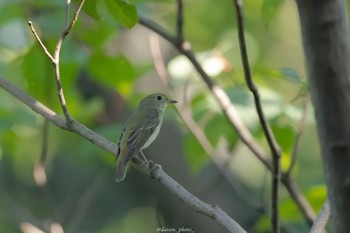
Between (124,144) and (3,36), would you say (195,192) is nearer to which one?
(124,144)

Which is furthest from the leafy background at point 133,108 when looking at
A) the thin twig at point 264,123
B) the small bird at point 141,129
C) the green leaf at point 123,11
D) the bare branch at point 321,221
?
the bare branch at point 321,221

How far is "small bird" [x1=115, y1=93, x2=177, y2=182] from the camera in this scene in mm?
3689

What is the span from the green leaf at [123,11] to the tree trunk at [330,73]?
1.25 m

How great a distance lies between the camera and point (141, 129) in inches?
168

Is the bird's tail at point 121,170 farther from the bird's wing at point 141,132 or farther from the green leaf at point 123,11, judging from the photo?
the green leaf at point 123,11

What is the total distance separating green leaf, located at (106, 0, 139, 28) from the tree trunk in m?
1.25

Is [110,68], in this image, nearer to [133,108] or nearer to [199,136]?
[199,136]

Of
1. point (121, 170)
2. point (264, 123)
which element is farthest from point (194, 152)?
point (264, 123)

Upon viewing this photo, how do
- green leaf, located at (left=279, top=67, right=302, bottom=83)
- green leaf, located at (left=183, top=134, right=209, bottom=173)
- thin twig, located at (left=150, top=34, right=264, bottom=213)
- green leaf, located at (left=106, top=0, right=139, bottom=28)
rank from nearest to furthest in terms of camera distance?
1. green leaf, located at (left=106, top=0, right=139, bottom=28)
2. green leaf, located at (left=279, top=67, right=302, bottom=83)
3. thin twig, located at (left=150, top=34, right=264, bottom=213)
4. green leaf, located at (left=183, top=134, right=209, bottom=173)

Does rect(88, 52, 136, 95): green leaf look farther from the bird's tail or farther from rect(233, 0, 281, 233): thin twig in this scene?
rect(233, 0, 281, 233): thin twig

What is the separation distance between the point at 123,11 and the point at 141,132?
5.96 feet

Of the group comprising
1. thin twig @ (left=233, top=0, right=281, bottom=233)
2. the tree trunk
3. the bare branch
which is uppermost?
thin twig @ (left=233, top=0, right=281, bottom=233)

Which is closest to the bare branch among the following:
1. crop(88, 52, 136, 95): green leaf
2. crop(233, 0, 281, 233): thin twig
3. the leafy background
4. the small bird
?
crop(233, 0, 281, 233): thin twig

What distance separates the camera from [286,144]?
362 centimetres
